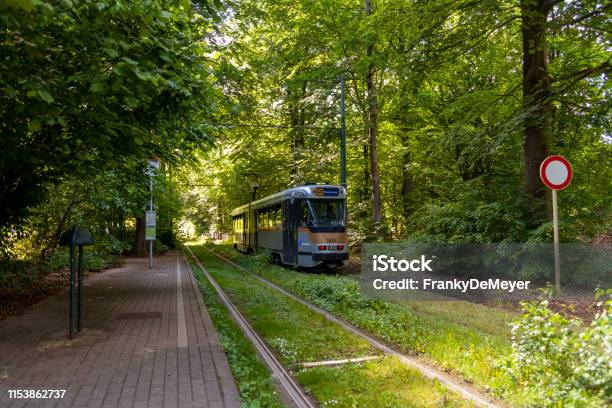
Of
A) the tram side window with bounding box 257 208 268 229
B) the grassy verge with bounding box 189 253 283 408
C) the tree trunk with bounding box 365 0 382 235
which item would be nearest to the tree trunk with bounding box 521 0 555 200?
the tree trunk with bounding box 365 0 382 235

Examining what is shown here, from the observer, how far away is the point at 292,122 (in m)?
27.5

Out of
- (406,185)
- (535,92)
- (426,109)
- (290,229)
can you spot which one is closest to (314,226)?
(290,229)

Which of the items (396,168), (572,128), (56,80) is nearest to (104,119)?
(56,80)

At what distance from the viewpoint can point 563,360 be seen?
4.08 m

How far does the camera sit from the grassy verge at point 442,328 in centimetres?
517

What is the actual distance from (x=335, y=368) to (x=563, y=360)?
2565 mm

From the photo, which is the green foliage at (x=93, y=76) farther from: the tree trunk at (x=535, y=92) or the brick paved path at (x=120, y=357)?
the tree trunk at (x=535, y=92)

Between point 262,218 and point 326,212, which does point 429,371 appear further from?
point 262,218

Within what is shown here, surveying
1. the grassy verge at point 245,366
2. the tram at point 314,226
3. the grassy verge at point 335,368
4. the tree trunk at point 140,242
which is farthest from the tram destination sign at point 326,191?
the tree trunk at point 140,242

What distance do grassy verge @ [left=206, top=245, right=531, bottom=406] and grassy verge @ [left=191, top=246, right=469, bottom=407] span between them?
19.8 inches

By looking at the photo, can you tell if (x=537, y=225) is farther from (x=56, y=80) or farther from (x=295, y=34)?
(x=295, y=34)

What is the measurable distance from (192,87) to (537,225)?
29.9 feet

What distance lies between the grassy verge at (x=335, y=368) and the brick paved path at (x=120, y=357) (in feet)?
3.08

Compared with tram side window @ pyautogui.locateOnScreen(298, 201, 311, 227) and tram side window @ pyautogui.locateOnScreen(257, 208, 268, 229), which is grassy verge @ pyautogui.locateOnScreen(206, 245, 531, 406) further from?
tram side window @ pyautogui.locateOnScreen(257, 208, 268, 229)
